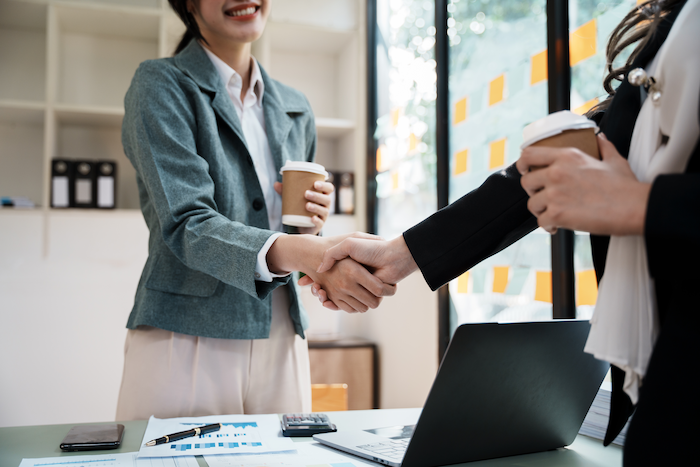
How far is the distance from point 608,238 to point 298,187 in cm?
69

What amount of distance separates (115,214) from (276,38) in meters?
1.39

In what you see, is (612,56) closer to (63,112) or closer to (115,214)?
(115,214)

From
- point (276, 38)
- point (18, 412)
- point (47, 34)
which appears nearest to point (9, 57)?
point (47, 34)

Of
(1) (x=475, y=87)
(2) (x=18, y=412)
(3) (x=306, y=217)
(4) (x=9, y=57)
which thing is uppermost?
(4) (x=9, y=57)

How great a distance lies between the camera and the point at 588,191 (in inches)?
20.7

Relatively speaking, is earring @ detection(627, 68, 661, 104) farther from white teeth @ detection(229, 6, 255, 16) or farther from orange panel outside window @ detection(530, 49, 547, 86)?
orange panel outside window @ detection(530, 49, 547, 86)

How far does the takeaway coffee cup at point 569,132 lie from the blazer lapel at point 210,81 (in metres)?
0.85

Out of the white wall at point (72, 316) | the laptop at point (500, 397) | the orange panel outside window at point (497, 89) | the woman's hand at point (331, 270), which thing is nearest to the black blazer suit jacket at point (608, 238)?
the laptop at point (500, 397)

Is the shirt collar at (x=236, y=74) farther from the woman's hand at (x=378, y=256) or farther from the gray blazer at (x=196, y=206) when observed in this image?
the woman's hand at (x=378, y=256)

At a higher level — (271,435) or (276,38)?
(276,38)

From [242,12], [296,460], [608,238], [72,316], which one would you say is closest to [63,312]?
[72,316]

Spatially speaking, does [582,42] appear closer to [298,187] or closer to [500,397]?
[298,187]

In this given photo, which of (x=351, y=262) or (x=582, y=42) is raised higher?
(x=582, y=42)

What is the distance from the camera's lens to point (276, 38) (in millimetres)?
3299
